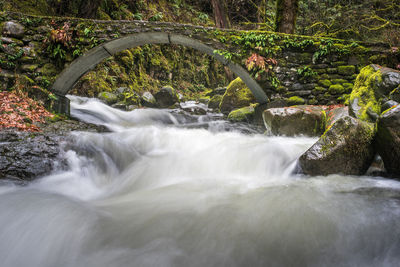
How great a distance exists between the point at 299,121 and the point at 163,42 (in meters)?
4.68

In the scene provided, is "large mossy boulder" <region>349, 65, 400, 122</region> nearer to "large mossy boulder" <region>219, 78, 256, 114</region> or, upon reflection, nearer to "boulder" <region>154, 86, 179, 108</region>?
"large mossy boulder" <region>219, 78, 256, 114</region>

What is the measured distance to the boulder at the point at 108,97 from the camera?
8477 mm

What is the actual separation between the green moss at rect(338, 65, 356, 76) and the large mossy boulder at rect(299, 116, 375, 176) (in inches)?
180

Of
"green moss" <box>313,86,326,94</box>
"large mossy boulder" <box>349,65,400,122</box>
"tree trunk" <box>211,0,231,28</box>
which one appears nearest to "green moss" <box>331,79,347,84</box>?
"green moss" <box>313,86,326,94</box>

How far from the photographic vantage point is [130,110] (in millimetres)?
8562

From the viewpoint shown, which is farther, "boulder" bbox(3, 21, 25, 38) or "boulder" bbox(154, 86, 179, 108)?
"boulder" bbox(154, 86, 179, 108)

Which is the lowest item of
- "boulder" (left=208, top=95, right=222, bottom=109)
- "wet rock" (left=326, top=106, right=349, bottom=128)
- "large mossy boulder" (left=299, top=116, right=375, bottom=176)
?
"large mossy boulder" (left=299, top=116, right=375, bottom=176)

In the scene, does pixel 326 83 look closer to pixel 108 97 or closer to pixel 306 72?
pixel 306 72

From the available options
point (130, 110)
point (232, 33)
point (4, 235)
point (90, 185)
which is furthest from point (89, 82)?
point (4, 235)

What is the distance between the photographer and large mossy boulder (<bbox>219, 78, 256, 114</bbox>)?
28.1 feet

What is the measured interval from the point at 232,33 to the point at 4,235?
6606mm

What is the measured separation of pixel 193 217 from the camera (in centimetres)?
205

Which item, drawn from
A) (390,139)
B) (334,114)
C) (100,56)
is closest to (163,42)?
(100,56)

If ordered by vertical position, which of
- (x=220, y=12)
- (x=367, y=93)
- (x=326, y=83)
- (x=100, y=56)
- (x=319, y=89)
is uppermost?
(x=220, y=12)
